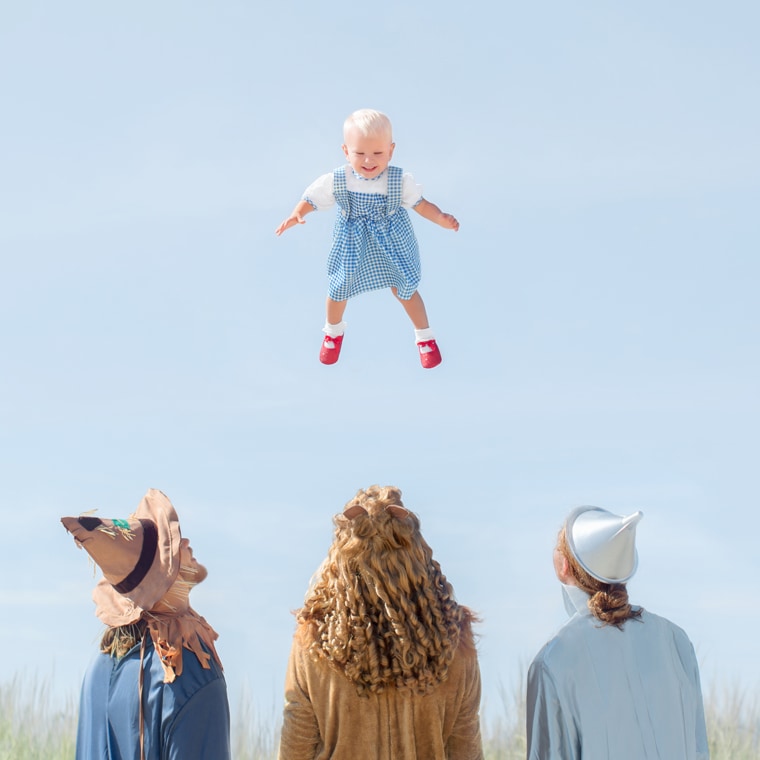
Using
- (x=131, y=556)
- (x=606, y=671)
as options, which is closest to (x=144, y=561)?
(x=131, y=556)

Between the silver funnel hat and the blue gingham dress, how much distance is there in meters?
2.94

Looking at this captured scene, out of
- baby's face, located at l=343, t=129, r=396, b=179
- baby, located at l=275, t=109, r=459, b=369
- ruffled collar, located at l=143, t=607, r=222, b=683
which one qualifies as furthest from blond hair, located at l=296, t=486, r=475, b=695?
baby, located at l=275, t=109, r=459, b=369

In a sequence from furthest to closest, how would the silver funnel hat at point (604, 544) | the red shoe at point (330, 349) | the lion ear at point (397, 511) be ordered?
the red shoe at point (330, 349), the silver funnel hat at point (604, 544), the lion ear at point (397, 511)

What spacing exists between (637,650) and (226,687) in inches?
57.4

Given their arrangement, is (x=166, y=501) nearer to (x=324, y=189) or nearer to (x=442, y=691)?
(x=442, y=691)

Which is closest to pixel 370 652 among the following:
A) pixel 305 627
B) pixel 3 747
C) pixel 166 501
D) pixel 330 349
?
pixel 305 627

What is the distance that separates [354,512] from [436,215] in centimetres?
309

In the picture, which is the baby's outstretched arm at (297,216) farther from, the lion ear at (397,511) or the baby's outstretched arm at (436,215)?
the lion ear at (397,511)

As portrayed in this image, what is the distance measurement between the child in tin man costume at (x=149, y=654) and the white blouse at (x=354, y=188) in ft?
9.44

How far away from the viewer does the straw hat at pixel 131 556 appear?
14.2ft

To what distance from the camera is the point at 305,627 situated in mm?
4277

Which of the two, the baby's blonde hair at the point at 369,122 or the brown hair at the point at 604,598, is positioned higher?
the baby's blonde hair at the point at 369,122

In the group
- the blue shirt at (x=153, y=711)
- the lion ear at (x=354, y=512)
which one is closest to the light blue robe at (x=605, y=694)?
the lion ear at (x=354, y=512)

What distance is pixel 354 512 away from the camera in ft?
14.0
